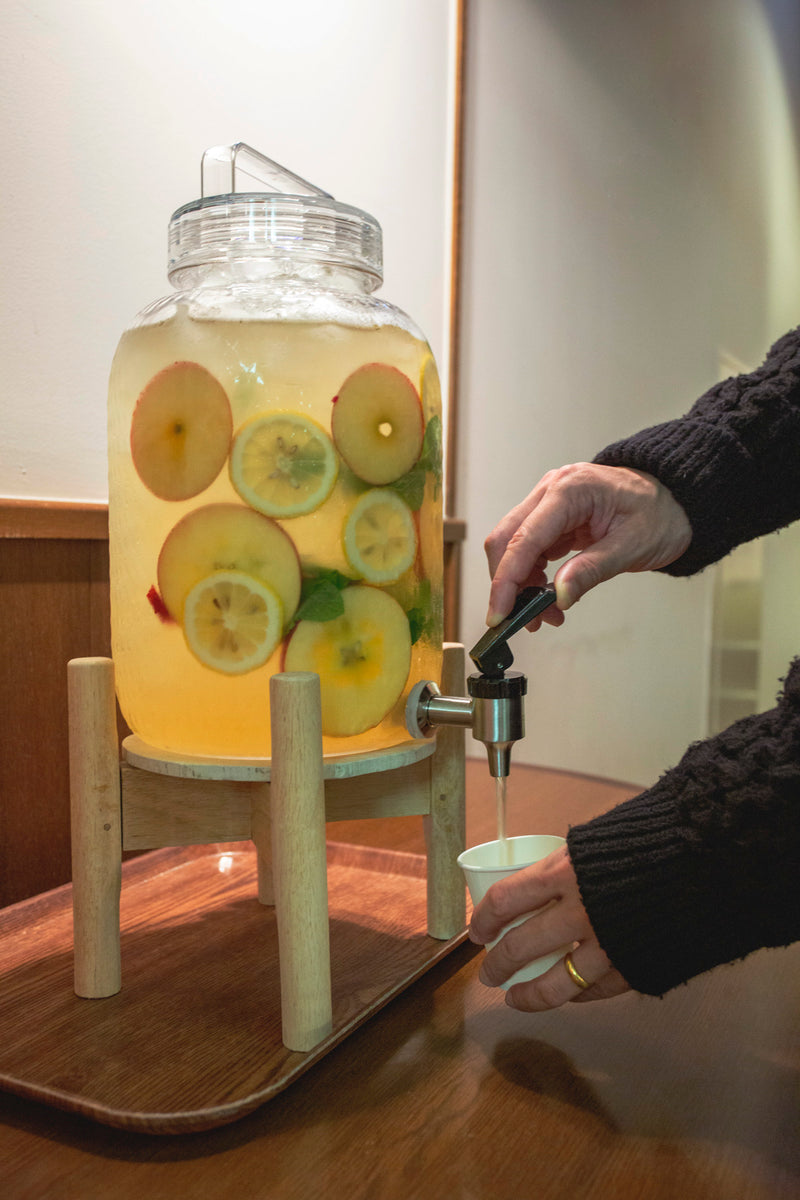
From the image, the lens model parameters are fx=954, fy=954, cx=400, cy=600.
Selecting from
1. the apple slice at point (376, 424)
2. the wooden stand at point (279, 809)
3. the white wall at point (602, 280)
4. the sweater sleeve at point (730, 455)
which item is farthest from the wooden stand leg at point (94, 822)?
the white wall at point (602, 280)

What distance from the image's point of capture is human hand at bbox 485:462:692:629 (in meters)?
0.62

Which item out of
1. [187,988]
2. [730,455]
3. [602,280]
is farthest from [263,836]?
[602,280]

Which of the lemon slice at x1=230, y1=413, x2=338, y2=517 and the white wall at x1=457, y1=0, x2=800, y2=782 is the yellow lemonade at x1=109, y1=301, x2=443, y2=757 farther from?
the white wall at x1=457, y1=0, x2=800, y2=782

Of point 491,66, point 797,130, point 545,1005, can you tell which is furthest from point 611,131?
point 545,1005

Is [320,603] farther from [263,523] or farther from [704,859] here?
[704,859]

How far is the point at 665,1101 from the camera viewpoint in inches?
21.0

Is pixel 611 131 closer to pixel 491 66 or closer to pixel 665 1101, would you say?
pixel 491 66

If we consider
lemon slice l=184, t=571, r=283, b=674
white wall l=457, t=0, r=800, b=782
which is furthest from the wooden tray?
white wall l=457, t=0, r=800, b=782

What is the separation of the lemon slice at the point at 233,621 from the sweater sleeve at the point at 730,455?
271mm

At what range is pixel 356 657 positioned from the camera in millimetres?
609

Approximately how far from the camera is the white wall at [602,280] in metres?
1.73

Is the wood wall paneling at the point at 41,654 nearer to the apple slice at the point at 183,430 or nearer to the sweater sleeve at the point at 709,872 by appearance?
the apple slice at the point at 183,430

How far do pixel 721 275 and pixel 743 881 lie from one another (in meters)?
1.97

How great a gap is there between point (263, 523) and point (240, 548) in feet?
0.07
